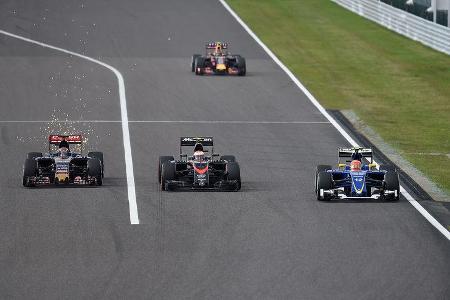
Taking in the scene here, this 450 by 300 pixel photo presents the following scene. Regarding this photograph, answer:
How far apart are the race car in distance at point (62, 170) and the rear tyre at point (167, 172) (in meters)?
1.47

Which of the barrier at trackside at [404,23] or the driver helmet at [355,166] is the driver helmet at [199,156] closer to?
the driver helmet at [355,166]

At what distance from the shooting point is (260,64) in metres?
58.7

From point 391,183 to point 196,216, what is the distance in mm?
4500

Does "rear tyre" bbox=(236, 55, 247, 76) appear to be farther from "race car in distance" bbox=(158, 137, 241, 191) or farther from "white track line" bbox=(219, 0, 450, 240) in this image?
"race car in distance" bbox=(158, 137, 241, 191)

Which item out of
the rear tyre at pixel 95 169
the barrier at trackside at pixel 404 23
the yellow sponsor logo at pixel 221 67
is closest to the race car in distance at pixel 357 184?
the rear tyre at pixel 95 169

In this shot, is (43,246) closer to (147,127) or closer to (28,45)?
(147,127)

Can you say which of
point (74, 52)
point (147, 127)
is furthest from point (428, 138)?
point (74, 52)

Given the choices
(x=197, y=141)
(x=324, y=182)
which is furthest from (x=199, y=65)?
(x=324, y=182)

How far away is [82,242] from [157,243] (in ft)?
4.58

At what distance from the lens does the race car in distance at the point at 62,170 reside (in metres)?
33.1

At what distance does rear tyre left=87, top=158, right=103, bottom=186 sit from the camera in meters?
33.0

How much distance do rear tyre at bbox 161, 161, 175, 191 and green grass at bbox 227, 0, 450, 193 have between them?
676 centimetres

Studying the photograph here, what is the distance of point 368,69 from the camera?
5847cm

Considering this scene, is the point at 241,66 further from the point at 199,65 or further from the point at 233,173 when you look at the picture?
the point at 233,173
